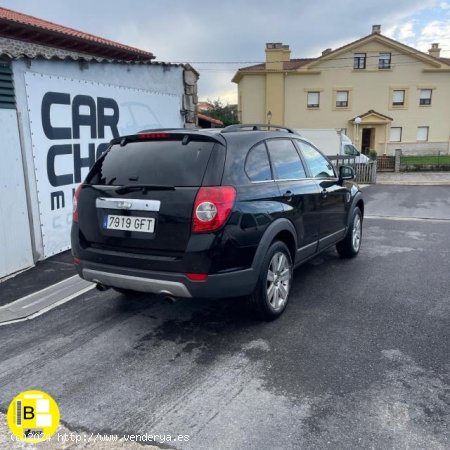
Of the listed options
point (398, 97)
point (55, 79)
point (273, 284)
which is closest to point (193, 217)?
point (273, 284)

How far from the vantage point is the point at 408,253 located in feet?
20.6

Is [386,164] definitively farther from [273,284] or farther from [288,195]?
[273,284]

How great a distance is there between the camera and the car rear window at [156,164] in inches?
129

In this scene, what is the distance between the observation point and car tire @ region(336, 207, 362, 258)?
19.0 feet

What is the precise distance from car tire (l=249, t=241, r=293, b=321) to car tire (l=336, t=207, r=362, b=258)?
2017mm

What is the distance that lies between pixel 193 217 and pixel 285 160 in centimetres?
155

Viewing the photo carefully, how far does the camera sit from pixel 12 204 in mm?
5438

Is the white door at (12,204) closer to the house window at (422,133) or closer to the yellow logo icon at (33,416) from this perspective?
the yellow logo icon at (33,416)

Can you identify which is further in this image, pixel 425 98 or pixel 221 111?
pixel 221 111

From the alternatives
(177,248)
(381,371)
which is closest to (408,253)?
(381,371)

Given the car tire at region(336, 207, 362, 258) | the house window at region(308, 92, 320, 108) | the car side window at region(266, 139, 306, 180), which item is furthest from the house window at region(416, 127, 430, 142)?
the car side window at region(266, 139, 306, 180)

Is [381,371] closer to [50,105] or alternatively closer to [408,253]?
[408,253]

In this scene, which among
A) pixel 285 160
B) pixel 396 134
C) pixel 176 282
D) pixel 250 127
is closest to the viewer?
pixel 176 282

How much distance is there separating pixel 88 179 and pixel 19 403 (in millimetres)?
1948
